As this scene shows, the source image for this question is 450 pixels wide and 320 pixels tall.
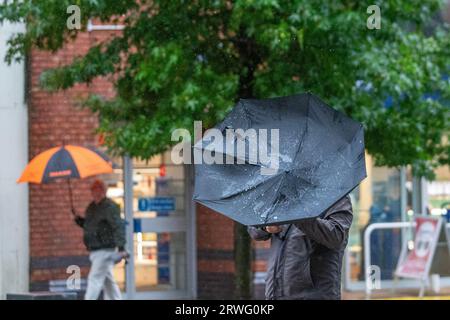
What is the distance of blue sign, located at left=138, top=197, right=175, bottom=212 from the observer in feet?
47.2

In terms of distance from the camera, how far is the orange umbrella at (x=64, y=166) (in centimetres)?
1168

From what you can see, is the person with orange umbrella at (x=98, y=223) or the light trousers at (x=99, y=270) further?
the light trousers at (x=99, y=270)

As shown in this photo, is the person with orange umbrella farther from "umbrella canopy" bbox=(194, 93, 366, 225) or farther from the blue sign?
"umbrella canopy" bbox=(194, 93, 366, 225)

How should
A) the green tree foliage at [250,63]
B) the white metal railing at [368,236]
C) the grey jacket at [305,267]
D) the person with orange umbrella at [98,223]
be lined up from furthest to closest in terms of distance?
1. the white metal railing at [368,236]
2. the person with orange umbrella at [98,223]
3. the green tree foliage at [250,63]
4. the grey jacket at [305,267]

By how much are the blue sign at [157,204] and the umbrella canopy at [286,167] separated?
29.2 ft

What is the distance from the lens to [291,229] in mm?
5484

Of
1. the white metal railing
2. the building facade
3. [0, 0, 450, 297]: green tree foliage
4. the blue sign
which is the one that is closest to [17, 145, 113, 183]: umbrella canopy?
[0, 0, 450, 297]: green tree foliage

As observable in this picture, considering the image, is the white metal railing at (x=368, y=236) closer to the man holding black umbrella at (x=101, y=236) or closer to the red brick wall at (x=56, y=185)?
the red brick wall at (x=56, y=185)

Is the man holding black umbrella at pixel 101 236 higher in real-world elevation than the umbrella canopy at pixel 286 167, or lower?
lower

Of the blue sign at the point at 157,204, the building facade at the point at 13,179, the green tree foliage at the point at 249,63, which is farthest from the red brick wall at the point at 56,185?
the green tree foliage at the point at 249,63

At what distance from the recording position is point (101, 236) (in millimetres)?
12148

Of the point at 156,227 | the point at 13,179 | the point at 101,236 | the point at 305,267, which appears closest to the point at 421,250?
the point at 156,227
